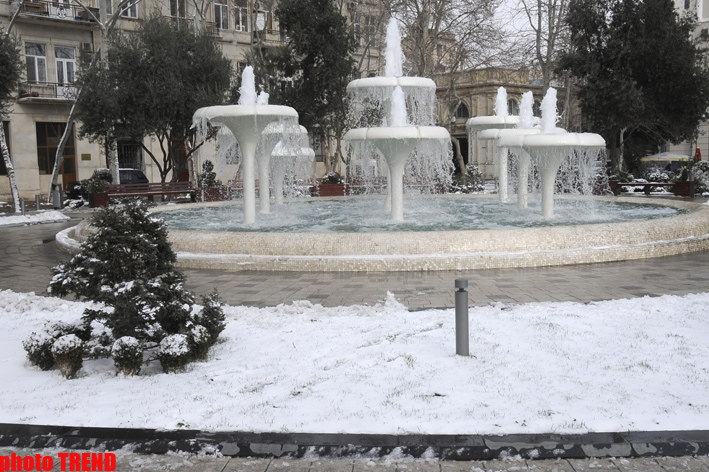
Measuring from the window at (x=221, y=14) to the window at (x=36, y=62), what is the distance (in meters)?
9.14

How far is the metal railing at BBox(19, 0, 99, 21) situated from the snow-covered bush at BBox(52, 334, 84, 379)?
30.1 m

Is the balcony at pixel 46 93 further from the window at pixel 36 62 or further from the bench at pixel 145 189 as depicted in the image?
the bench at pixel 145 189

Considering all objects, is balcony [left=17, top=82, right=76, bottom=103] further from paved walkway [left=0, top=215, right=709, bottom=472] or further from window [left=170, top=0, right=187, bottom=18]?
paved walkway [left=0, top=215, right=709, bottom=472]

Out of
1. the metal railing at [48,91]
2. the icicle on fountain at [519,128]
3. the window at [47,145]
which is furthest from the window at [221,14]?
the icicle on fountain at [519,128]

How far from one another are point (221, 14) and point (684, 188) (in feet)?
81.9

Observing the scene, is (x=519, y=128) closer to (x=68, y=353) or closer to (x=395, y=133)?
(x=395, y=133)

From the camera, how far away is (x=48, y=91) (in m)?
31.9

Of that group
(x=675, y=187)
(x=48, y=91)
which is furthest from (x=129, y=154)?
(x=675, y=187)

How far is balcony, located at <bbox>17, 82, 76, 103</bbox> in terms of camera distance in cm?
3112

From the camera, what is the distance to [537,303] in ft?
23.9

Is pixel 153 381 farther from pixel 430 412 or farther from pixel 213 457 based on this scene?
pixel 430 412

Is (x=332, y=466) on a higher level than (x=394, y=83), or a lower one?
lower

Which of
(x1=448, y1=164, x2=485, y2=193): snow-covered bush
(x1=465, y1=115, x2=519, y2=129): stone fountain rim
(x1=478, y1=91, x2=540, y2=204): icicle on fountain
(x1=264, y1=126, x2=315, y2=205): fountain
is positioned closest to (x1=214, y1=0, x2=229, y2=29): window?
(x1=448, y1=164, x2=485, y2=193): snow-covered bush

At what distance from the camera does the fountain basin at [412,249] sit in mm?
10062
